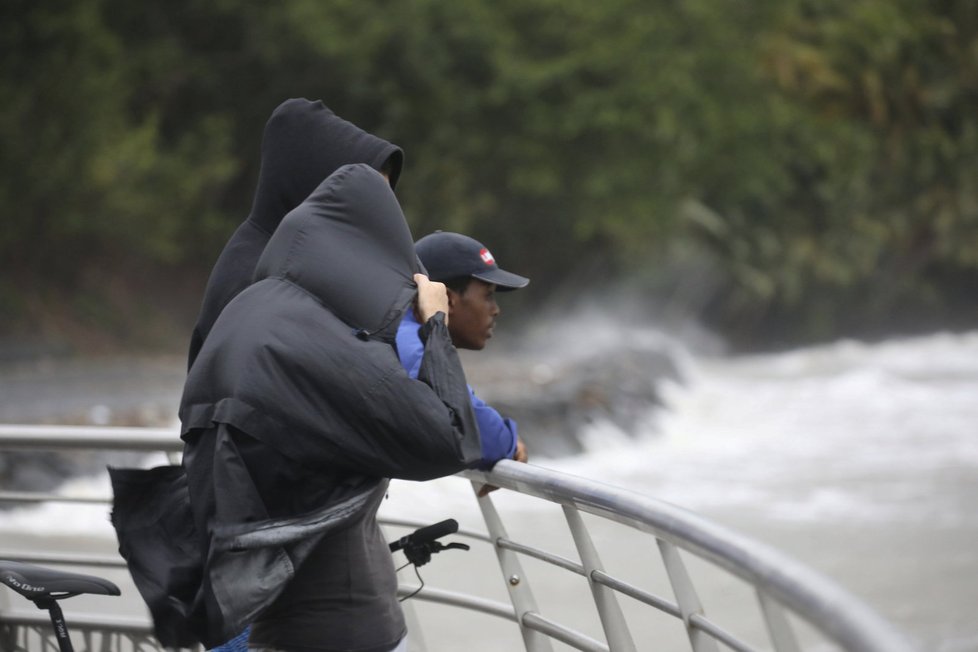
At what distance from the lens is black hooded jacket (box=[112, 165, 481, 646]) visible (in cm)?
222

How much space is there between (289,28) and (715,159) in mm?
13515

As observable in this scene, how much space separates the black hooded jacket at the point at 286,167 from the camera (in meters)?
2.59

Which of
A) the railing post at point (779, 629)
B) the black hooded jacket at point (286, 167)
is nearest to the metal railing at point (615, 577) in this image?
the railing post at point (779, 629)

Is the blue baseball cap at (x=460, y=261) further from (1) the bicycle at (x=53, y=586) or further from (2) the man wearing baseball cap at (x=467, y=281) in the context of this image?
(1) the bicycle at (x=53, y=586)

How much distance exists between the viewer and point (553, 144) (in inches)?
1469

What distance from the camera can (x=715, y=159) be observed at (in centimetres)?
4088

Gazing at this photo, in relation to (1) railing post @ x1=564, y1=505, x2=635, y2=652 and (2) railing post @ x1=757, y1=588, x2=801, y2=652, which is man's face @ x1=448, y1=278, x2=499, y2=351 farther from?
(2) railing post @ x1=757, y1=588, x2=801, y2=652

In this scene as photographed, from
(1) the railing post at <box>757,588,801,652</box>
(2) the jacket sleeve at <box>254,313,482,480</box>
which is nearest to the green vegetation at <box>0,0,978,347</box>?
(2) the jacket sleeve at <box>254,313,482,480</box>

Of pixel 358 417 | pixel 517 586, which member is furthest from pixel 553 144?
pixel 358 417

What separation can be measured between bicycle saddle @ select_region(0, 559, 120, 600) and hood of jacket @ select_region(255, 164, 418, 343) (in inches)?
35.7

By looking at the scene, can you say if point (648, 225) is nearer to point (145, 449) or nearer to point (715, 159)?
point (715, 159)

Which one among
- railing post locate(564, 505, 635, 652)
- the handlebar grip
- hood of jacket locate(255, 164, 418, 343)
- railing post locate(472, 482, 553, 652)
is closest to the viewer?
hood of jacket locate(255, 164, 418, 343)

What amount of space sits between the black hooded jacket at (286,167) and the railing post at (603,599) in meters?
0.74

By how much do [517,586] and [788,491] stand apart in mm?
15274
